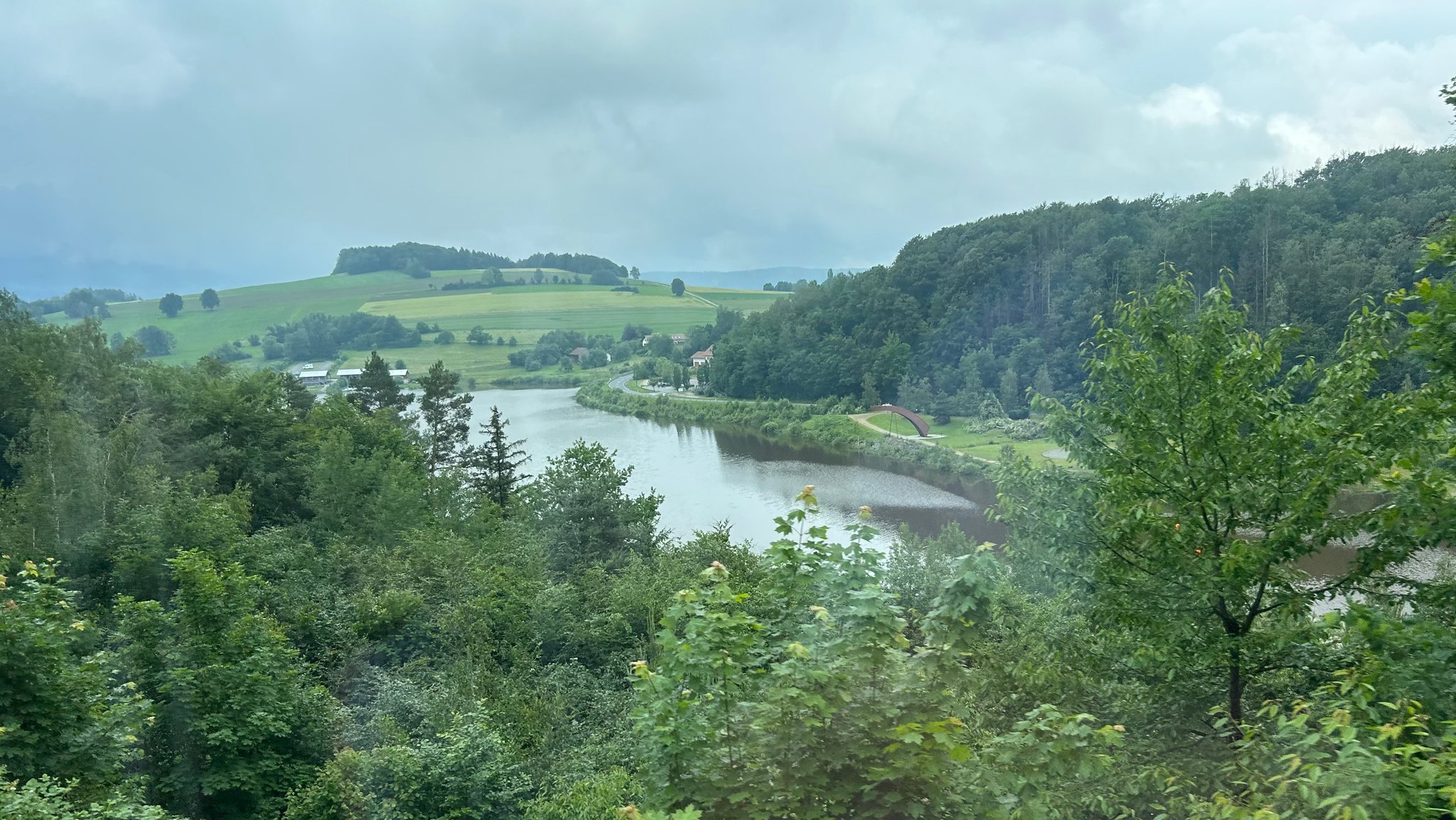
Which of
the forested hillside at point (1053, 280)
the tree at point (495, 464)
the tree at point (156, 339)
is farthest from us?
the tree at point (156, 339)

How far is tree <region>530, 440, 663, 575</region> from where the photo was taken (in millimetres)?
13617

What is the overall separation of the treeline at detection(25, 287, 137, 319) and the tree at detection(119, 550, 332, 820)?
78.4 feet

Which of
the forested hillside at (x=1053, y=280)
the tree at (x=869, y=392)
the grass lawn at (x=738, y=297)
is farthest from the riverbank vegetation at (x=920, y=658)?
the grass lawn at (x=738, y=297)

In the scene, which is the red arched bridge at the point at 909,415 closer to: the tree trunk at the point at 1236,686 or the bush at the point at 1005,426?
the bush at the point at 1005,426

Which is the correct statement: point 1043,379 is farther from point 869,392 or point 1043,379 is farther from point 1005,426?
point 869,392

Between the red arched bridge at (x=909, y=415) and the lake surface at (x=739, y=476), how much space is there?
3131 millimetres

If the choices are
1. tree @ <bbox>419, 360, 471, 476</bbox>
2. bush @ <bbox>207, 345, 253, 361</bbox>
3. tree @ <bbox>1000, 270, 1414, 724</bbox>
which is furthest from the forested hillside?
bush @ <bbox>207, 345, 253, 361</bbox>

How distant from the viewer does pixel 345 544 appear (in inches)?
471

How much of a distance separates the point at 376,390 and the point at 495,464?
20.4 ft

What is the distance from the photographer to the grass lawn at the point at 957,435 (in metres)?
26.4

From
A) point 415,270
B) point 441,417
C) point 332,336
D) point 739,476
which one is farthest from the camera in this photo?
point 415,270

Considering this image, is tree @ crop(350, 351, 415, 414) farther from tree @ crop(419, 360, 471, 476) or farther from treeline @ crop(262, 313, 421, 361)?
treeline @ crop(262, 313, 421, 361)

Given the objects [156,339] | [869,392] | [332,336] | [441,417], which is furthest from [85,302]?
[869,392]

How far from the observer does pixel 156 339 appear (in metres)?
31.5
